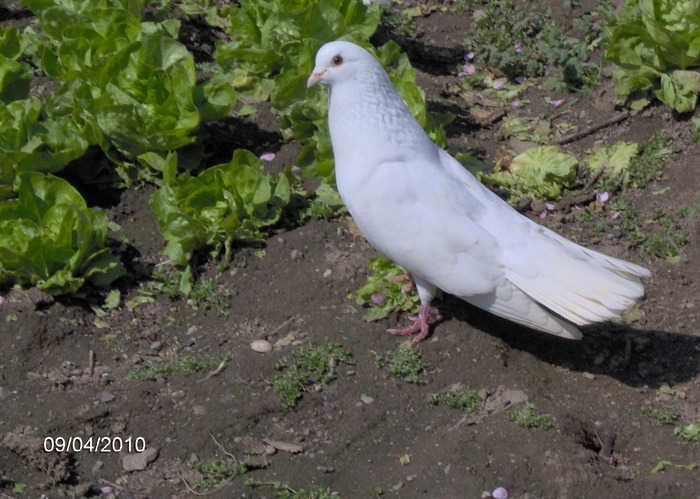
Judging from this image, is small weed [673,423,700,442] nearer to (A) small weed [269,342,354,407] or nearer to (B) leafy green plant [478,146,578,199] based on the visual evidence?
(A) small weed [269,342,354,407]

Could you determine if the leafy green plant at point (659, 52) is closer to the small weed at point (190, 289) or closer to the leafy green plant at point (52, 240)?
the small weed at point (190, 289)

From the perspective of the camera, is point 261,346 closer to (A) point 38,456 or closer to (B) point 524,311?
(A) point 38,456

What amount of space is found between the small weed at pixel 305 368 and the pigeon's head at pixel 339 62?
130cm

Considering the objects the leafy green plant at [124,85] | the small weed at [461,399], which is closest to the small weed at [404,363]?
the small weed at [461,399]

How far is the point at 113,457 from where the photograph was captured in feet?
12.3

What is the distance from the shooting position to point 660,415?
3939 mm

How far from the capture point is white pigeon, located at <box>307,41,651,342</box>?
3992 mm

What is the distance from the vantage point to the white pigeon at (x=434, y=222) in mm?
3992

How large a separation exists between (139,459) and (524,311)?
1.81 meters

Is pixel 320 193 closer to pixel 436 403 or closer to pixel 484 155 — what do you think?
pixel 484 155

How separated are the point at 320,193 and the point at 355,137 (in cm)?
109

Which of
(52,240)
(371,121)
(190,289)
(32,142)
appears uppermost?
(371,121)

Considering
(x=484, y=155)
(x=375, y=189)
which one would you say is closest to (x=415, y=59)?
(x=484, y=155)

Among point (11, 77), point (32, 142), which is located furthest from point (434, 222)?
point (11, 77)
